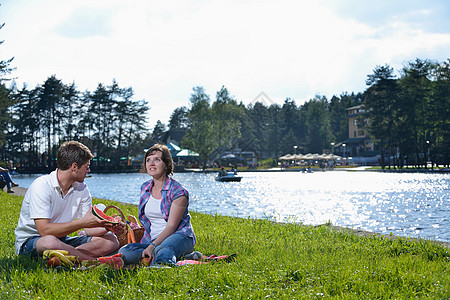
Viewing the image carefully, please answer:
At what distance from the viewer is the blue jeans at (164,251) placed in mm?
5039

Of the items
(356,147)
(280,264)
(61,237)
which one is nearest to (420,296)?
(280,264)

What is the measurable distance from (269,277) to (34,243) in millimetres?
2610

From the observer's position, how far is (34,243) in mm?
5074

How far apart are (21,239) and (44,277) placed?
92cm

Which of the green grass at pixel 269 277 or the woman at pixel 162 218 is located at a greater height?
the woman at pixel 162 218

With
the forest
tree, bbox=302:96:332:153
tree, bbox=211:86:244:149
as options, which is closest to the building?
tree, bbox=302:96:332:153

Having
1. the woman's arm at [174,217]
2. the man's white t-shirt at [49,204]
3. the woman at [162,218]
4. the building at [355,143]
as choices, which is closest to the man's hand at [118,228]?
the woman at [162,218]

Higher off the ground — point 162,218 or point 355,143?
point 355,143

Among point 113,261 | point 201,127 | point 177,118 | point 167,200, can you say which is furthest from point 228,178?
point 177,118

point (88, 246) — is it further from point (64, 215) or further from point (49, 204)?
point (49, 204)

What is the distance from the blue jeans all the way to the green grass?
250mm

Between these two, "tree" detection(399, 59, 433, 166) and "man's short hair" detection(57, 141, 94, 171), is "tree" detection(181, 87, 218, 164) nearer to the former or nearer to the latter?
"tree" detection(399, 59, 433, 166)

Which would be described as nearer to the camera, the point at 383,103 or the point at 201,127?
the point at 383,103

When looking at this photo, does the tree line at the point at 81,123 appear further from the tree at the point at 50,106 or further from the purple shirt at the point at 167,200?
the purple shirt at the point at 167,200
